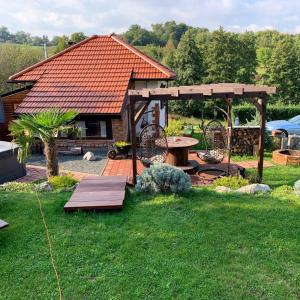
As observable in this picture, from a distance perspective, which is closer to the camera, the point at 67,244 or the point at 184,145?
the point at 67,244

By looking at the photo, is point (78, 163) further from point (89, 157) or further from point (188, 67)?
point (188, 67)

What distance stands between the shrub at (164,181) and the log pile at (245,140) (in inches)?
274

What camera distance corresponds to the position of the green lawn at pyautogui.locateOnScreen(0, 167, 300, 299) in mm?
4199

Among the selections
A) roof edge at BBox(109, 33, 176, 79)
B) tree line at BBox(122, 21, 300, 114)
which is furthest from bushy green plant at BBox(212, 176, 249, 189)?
tree line at BBox(122, 21, 300, 114)

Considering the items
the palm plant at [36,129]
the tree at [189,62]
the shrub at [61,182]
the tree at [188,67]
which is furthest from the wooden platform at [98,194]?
the tree at [189,62]

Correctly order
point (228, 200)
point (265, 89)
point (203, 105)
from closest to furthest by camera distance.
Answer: point (228, 200) < point (265, 89) < point (203, 105)

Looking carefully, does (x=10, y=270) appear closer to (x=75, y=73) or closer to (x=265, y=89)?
(x=265, y=89)

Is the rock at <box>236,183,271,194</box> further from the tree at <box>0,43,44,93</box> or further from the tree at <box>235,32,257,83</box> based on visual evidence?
the tree at <box>235,32,257,83</box>

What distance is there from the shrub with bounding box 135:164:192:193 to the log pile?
6.95 meters

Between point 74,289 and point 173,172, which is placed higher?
point 173,172

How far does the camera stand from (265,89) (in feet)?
28.0

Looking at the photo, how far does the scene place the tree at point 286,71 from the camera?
99.0 feet

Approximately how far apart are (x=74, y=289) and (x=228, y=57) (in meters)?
28.1

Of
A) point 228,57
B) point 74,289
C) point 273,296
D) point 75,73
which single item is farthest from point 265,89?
point 228,57
